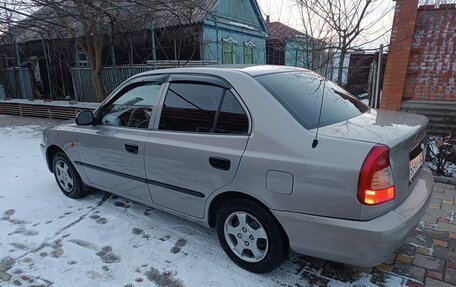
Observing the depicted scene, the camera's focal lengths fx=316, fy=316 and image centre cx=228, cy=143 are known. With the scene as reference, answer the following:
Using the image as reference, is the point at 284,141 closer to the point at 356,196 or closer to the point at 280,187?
the point at 280,187

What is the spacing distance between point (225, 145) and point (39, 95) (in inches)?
608

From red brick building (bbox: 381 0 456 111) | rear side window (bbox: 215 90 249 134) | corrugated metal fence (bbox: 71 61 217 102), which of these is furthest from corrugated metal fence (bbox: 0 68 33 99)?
rear side window (bbox: 215 90 249 134)

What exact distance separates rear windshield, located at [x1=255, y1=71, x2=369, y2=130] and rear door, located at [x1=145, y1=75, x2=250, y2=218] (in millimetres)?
336

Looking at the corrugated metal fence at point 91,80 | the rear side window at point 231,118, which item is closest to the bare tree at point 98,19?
the corrugated metal fence at point 91,80

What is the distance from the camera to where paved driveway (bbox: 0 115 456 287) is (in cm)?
254

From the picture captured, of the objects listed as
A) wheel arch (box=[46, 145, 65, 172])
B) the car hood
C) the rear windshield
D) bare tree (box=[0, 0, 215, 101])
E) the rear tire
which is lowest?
the rear tire

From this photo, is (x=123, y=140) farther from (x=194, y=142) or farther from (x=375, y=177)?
(x=375, y=177)

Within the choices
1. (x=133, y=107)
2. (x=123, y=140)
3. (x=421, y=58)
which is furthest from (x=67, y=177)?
(x=421, y=58)

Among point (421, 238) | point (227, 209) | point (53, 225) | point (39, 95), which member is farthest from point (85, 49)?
point (421, 238)

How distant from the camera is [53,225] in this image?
3.49 metres

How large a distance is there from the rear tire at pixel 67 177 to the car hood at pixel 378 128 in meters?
3.20

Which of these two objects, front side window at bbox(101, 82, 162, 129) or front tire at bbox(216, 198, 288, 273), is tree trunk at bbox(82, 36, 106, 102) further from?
front tire at bbox(216, 198, 288, 273)

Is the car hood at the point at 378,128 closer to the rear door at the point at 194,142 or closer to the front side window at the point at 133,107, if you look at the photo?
the rear door at the point at 194,142

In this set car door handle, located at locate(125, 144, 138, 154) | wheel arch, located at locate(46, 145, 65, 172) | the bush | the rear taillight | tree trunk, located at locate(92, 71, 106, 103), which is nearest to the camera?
the rear taillight
